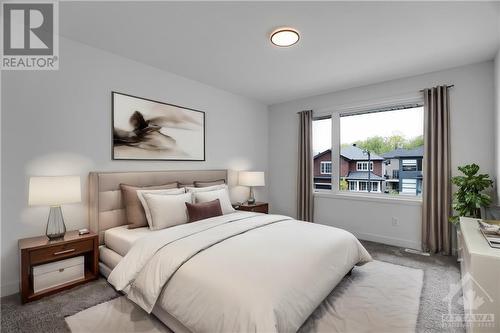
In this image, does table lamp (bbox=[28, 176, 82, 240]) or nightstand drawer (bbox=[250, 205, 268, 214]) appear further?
nightstand drawer (bbox=[250, 205, 268, 214])

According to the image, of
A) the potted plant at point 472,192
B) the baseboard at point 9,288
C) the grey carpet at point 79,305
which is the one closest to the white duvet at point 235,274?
the grey carpet at point 79,305

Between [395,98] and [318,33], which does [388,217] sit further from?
[318,33]

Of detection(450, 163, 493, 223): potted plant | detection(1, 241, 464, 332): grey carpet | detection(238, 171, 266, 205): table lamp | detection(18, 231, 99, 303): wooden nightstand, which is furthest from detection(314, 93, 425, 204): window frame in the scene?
detection(18, 231, 99, 303): wooden nightstand

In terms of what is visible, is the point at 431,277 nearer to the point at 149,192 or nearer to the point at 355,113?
the point at 355,113

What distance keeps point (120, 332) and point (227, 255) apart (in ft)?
3.13

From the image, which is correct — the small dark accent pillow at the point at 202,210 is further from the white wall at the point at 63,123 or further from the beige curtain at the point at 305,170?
the beige curtain at the point at 305,170

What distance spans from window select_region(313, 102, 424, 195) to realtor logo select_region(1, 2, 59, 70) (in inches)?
160

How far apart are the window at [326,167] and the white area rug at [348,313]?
234cm

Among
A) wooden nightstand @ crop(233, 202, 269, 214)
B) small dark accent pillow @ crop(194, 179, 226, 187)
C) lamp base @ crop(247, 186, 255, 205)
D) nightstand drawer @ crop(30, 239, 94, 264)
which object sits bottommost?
nightstand drawer @ crop(30, 239, 94, 264)

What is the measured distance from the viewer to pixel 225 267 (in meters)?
1.64

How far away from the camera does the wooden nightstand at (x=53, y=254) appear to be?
6.81ft

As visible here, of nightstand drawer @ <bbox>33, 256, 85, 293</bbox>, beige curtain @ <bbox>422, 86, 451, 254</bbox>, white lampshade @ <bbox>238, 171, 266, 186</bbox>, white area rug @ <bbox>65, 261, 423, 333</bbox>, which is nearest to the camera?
white area rug @ <bbox>65, 261, 423, 333</bbox>

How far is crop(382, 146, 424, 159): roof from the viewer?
365cm

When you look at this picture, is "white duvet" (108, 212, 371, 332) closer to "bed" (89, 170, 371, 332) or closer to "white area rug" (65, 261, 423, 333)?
"bed" (89, 170, 371, 332)
